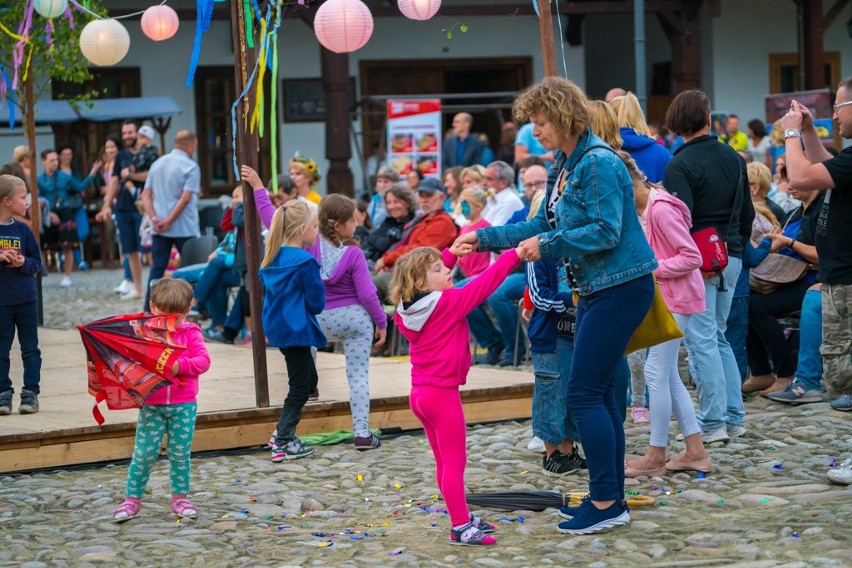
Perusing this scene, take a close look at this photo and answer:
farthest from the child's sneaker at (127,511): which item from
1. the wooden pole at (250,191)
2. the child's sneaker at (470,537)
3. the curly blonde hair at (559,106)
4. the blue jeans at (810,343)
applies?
the blue jeans at (810,343)

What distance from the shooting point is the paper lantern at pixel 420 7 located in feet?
27.5

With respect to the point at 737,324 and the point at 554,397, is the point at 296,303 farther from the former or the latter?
the point at 737,324

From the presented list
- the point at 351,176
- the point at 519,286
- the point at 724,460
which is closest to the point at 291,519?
the point at 724,460

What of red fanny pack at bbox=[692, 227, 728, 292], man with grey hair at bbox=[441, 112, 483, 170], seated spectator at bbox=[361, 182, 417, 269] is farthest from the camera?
man with grey hair at bbox=[441, 112, 483, 170]

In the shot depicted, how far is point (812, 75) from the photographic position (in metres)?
21.5

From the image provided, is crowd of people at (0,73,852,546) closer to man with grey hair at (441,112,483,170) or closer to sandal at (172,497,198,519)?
sandal at (172,497,198,519)

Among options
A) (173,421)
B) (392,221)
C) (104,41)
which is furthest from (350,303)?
(104,41)

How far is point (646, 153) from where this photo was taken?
779cm

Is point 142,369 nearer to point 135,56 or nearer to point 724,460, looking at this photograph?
point 724,460

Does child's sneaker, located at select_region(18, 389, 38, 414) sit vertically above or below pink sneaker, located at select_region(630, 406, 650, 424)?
above

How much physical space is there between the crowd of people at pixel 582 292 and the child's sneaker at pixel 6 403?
1cm

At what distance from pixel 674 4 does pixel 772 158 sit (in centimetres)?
687

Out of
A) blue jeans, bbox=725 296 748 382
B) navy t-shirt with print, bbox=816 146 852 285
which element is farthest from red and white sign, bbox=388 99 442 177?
navy t-shirt with print, bbox=816 146 852 285

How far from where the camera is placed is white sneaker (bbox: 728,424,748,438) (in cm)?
709
